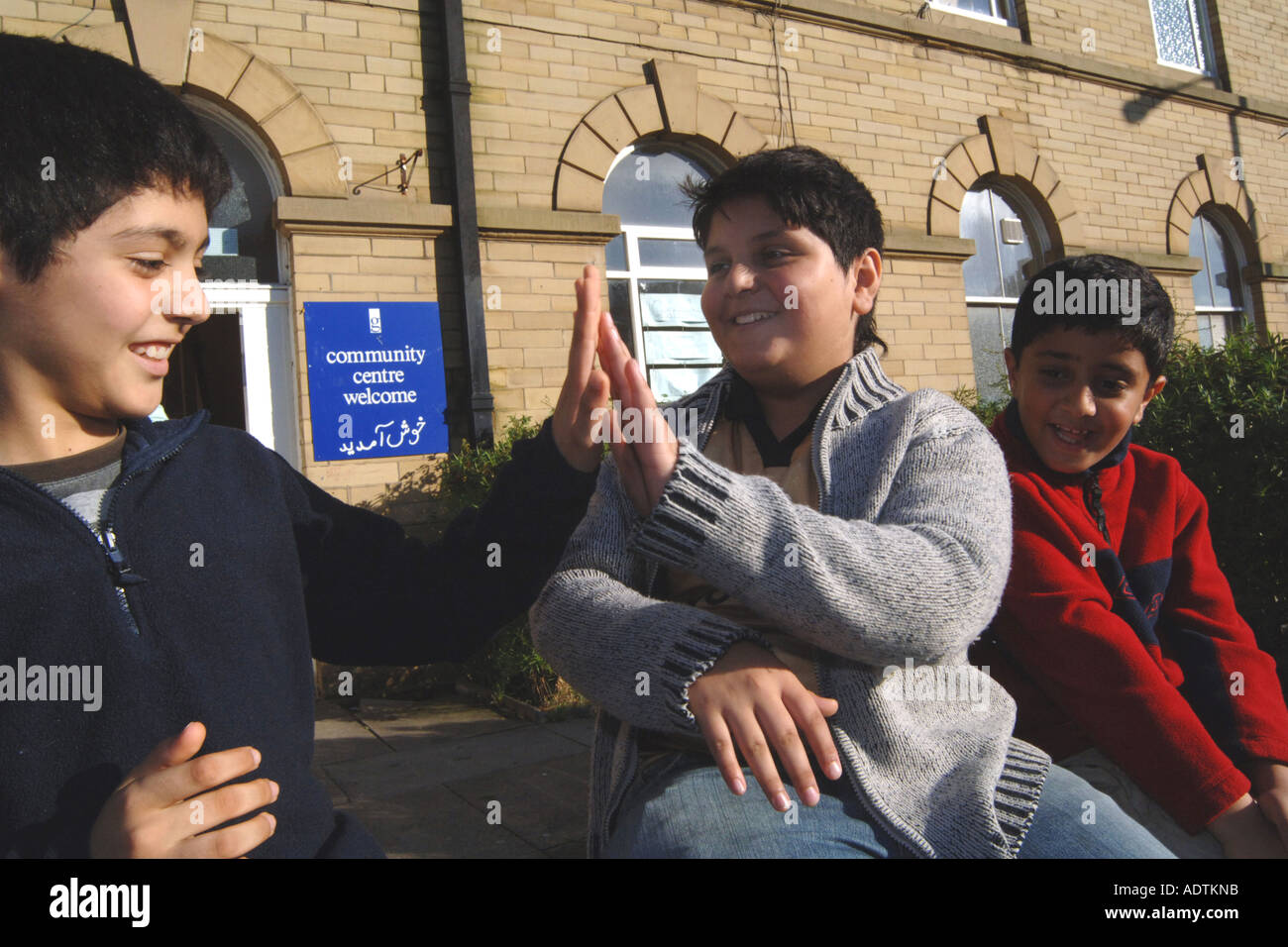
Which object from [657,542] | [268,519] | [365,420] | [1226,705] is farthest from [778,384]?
[365,420]

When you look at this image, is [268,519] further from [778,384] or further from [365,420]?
[365,420]

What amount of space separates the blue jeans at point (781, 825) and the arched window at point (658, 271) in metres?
5.87

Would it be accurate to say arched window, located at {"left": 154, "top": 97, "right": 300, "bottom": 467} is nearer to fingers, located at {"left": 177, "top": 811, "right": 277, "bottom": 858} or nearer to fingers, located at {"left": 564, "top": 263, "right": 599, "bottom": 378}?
fingers, located at {"left": 564, "top": 263, "right": 599, "bottom": 378}

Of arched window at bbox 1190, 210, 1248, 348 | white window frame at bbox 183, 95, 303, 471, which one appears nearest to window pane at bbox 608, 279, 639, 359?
white window frame at bbox 183, 95, 303, 471

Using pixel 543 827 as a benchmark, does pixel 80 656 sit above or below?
above

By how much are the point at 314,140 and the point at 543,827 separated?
484 centimetres

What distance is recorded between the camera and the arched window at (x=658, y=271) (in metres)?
7.18

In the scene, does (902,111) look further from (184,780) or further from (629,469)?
(184,780)

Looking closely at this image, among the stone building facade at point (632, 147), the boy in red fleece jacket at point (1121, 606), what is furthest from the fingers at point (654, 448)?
the stone building facade at point (632, 147)

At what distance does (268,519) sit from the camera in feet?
4.80

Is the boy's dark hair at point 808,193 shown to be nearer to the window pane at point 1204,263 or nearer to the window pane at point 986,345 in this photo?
the window pane at point 986,345

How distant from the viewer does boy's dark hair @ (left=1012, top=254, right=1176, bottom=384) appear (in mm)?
1902

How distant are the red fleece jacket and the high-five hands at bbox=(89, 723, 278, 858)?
1.42 metres
